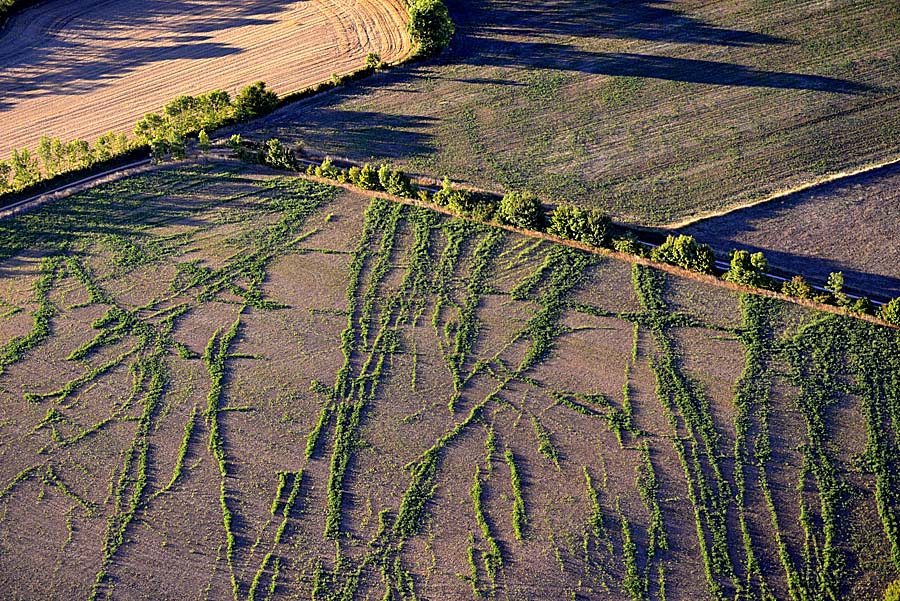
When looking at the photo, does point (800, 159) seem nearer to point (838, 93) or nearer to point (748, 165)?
point (748, 165)

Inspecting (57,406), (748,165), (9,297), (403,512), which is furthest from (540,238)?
(9,297)

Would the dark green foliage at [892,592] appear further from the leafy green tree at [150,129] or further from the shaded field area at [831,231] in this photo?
the leafy green tree at [150,129]

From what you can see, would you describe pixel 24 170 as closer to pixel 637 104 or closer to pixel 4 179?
pixel 4 179

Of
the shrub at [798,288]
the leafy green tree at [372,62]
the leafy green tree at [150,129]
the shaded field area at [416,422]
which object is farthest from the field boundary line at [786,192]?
the leafy green tree at [150,129]

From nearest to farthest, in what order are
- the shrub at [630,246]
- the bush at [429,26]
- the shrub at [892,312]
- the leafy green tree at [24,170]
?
the shrub at [892,312]
the shrub at [630,246]
the leafy green tree at [24,170]
the bush at [429,26]

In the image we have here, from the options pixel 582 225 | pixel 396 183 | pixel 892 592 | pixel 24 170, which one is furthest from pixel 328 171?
pixel 892 592
